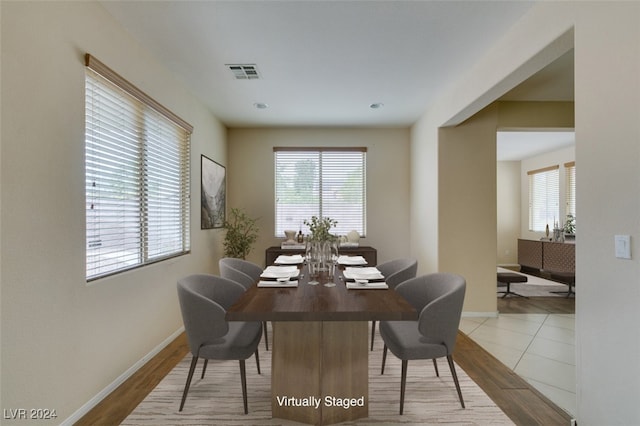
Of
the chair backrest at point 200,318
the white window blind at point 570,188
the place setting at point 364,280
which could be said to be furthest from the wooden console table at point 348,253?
the white window blind at point 570,188

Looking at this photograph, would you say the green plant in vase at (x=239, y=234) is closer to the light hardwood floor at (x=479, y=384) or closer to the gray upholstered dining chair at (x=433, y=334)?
the light hardwood floor at (x=479, y=384)

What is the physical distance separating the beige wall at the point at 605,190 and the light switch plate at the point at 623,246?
2 cm

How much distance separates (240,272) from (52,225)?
55.6 inches

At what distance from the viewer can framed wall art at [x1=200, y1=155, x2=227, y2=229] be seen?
4.23 meters

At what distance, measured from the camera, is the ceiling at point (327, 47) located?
2.28m

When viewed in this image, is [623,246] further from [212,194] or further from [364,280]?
[212,194]

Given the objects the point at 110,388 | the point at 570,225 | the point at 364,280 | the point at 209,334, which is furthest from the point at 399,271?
the point at 570,225

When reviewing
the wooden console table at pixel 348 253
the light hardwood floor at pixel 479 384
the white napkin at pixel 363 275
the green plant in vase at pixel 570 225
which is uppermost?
the green plant in vase at pixel 570 225

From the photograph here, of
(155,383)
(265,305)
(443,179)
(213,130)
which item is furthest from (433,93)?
(155,383)

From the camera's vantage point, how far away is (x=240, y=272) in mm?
2906

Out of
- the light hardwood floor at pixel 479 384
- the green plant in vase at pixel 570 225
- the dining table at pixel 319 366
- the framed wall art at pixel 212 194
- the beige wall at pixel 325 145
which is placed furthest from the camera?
the green plant in vase at pixel 570 225

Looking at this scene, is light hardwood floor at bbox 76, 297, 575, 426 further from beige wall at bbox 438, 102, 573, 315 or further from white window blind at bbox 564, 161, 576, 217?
white window blind at bbox 564, 161, 576, 217

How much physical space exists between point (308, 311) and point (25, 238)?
152cm

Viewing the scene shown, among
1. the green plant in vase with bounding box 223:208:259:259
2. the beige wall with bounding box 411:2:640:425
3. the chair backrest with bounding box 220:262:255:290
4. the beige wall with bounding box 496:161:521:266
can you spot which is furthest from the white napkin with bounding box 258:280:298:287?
the beige wall with bounding box 496:161:521:266
